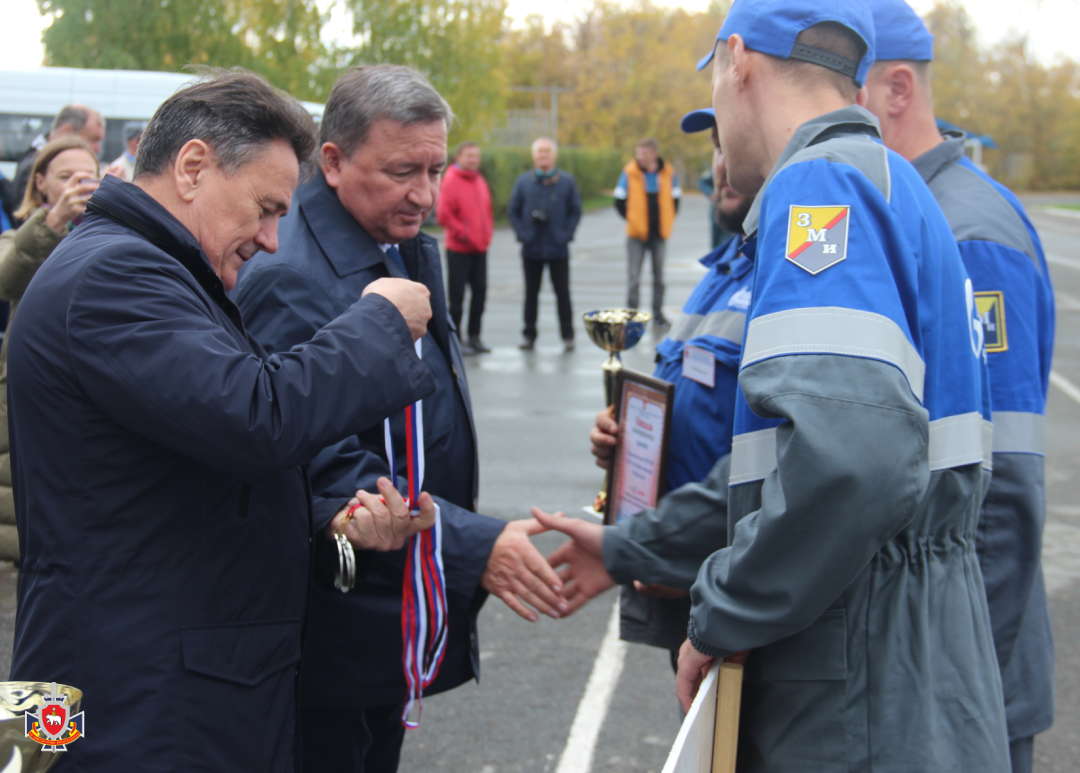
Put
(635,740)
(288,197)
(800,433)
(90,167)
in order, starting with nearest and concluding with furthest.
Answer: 1. (800,433)
2. (288,197)
3. (635,740)
4. (90,167)

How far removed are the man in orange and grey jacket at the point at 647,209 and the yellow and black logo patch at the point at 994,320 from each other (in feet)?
33.5

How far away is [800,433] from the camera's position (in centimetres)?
135

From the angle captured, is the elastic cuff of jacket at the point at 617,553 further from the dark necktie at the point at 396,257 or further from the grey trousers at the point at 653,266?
the grey trousers at the point at 653,266

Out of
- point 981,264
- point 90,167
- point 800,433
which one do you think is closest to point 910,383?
point 800,433

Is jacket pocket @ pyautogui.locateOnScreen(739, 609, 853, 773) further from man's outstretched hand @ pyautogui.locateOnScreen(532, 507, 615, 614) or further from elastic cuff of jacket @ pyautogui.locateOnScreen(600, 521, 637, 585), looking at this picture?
man's outstretched hand @ pyautogui.locateOnScreen(532, 507, 615, 614)

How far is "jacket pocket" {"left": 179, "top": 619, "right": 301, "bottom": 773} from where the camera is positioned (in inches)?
65.7

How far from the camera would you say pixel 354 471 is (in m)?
2.21

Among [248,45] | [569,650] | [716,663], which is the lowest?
[569,650]

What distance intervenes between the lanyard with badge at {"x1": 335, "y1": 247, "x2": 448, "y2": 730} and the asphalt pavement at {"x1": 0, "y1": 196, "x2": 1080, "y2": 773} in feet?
3.73

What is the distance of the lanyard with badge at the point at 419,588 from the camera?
7.16ft

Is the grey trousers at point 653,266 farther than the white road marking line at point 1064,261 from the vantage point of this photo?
No

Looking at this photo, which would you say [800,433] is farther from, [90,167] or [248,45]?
[248,45]

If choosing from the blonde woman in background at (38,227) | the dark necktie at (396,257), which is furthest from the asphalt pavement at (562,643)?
the dark necktie at (396,257)

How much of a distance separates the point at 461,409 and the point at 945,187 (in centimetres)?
133
